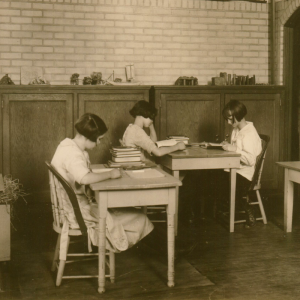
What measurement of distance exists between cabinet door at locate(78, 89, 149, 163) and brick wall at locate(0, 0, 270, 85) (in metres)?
0.56

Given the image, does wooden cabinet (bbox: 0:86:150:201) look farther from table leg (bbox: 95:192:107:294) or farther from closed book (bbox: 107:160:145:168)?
table leg (bbox: 95:192:107:294)

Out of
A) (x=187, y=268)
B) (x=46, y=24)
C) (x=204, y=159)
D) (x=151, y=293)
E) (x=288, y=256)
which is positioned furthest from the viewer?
(x=46, y=24)

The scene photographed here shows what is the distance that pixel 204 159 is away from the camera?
491cm

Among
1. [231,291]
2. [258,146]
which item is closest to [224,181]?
[258,146]

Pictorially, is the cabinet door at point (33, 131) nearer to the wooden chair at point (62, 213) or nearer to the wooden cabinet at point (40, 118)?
the wooden cabinet at point (40, 118)

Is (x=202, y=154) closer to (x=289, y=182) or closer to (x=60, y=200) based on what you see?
(x=289, y=182)

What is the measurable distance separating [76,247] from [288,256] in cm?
193

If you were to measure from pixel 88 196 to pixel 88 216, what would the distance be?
248mm

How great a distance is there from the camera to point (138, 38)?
21.5ft

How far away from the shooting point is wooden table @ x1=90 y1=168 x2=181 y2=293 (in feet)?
11.2

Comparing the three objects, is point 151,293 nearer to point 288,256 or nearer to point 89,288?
point 89,288

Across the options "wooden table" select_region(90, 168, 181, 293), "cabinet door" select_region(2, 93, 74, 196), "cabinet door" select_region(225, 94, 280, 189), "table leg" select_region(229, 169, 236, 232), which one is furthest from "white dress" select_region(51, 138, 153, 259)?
"cabinet door" select_region(225, 94, 280, 189)

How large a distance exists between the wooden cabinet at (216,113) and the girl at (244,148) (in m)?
0.93

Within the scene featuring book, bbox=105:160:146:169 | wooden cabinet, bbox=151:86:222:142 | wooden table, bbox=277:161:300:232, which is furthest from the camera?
wooden cabinet, bbox=151:86:222:142
